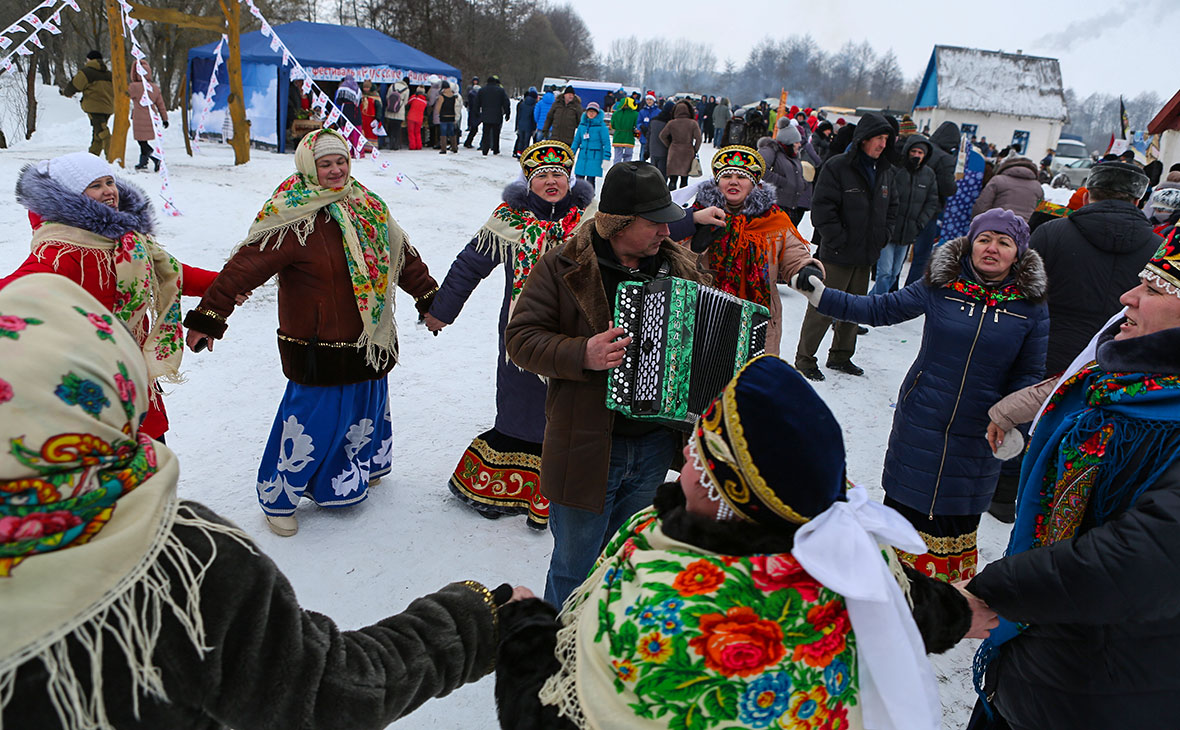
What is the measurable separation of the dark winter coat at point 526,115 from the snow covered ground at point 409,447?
971cm

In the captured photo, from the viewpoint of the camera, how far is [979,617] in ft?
5.94

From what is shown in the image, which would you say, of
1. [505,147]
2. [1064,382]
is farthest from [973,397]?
[505,147]

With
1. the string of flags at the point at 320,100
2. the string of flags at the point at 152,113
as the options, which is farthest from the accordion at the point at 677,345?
the string of flags at the point at 152,113

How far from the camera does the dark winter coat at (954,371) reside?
124 inches

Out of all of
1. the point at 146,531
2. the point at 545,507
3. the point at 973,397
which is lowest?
the point at 545,507

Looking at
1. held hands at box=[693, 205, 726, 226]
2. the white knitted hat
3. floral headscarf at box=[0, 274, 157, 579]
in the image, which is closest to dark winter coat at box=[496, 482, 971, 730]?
floral headscarf at box=[0, 274, 157, 579]

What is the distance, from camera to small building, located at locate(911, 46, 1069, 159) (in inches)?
1253

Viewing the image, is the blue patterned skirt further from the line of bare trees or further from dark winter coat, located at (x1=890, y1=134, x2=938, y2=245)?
the line of bare trees

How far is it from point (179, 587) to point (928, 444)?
10.0 feet

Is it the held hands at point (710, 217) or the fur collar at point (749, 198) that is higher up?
the fur collar at point (749, 198)

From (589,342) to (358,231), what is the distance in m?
1.66

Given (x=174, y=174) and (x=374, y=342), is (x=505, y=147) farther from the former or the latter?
(x=374, y=342)

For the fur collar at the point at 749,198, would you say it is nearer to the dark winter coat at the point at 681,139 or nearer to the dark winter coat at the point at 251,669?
the dark winter coat at the point at 251,669

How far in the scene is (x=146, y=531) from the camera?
3.71ft
